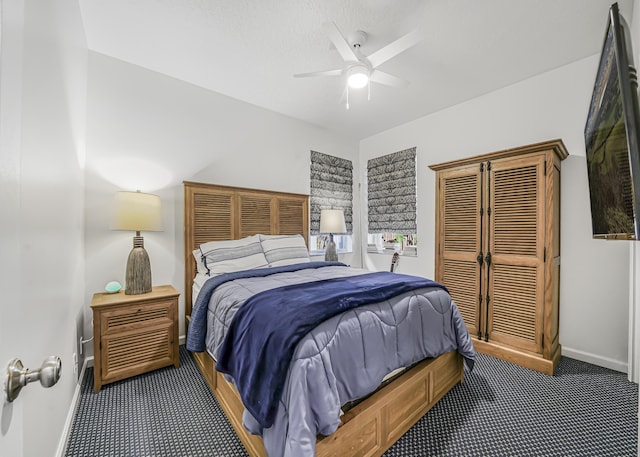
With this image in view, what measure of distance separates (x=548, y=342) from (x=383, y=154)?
10.3 ft

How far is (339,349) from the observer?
137cm

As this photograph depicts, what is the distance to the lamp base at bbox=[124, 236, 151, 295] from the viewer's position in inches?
93.0

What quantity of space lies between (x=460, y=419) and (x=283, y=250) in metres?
2.14

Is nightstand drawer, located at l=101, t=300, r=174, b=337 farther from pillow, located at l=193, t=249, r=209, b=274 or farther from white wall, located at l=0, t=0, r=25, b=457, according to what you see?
white wall, located at l=0, t=0, r=25, b=457

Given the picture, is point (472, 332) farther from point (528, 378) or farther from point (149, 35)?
point (149, 35)

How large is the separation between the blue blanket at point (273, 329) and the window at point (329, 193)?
2.28 metres

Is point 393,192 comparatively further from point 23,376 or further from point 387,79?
point 23,376

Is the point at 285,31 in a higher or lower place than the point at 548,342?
higher

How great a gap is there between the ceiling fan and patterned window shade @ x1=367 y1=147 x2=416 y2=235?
1.85 m

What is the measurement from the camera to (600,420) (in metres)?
1.79

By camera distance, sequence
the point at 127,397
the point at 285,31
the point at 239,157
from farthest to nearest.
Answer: the point at 239,157 → the point at 285,31 → the point at 127,397

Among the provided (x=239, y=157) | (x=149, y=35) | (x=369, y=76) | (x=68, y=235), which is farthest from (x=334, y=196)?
(x=68, y=235)

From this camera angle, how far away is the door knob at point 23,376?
0.51m

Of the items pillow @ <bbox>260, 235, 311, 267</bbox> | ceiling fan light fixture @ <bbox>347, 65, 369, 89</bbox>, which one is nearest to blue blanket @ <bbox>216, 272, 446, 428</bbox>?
pillow @ <bbox>260, 235, 311, 267</bbox>
